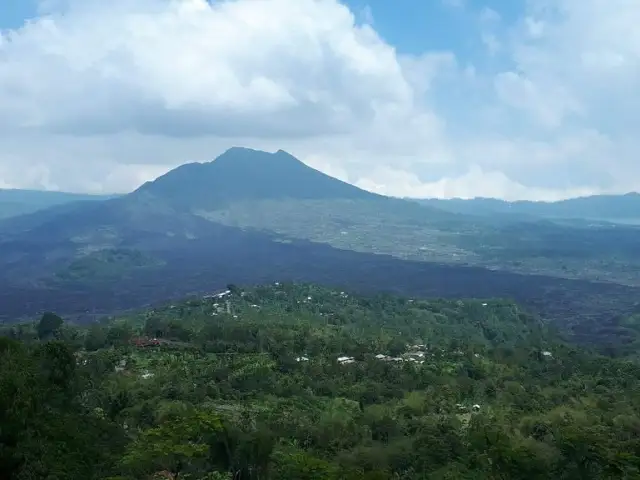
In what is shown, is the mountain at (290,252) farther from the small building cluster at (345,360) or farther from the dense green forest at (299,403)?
the small building cluster at (345,360)

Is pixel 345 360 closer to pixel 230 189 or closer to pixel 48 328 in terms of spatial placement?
pixel 48 328

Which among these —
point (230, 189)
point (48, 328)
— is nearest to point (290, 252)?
point (230, 189)

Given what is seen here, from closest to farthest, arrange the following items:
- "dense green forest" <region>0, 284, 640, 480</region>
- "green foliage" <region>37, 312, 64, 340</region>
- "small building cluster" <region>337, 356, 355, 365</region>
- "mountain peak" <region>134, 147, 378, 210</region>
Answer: "dense green forest" <region>0, 284, 640, 480</region> → "small building cluster" <region>337, 356, 355, 365</region> → "green foliage" <region>37, 312, 64, 340</region> → "mountain peak" <region>134, 147, 378, 210</region>

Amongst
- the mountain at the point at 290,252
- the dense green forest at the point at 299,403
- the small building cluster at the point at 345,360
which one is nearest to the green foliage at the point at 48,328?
the dense green forest at the point at 299,403

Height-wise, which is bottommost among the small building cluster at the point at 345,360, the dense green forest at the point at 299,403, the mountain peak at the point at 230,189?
the small building cluster at the point at 345,360

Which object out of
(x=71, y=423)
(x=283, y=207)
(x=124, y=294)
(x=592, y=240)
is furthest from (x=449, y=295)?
(x=283, y=207)

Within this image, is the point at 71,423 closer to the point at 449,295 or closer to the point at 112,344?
the point at 112,344

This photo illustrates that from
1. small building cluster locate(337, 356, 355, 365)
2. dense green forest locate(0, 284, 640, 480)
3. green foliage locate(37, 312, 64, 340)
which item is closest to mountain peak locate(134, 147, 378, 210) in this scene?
dense green forest locate(0, 284, 640, 480)

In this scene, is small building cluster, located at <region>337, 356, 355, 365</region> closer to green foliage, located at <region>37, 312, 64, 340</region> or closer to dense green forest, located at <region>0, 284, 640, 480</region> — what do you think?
dense green forest, located at <region>0, 284, 640, 480</region>
